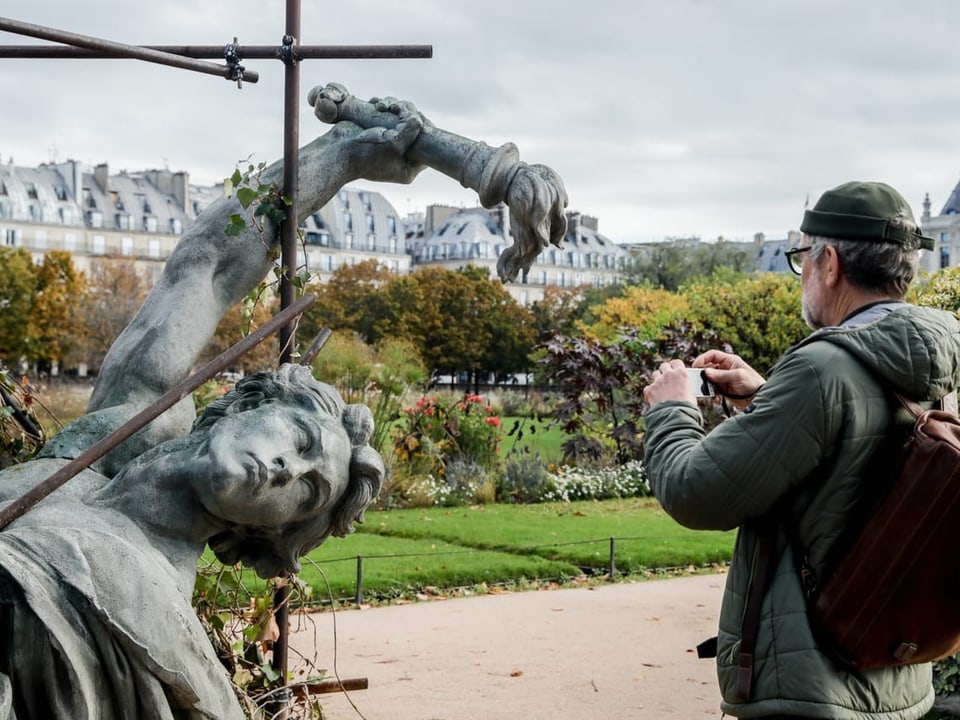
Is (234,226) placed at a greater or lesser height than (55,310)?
lesser

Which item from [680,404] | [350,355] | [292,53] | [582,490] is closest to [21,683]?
[680,404]

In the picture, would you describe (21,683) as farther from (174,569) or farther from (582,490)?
(582,490)

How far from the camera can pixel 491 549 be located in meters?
9.95

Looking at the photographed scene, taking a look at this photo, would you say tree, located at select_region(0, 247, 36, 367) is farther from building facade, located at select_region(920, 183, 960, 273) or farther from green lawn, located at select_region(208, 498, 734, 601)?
building facade, located at select_region(920, 183, 960, 273)

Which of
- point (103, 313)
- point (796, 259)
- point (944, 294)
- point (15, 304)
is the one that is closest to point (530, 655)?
point (944, 294)

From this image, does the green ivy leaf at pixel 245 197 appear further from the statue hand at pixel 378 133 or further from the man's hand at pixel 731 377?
the man's hand at pixel 731 377

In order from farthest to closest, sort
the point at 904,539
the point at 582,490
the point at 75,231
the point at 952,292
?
the point at 75,231, the point at 582,490, the point at 952,292, the point at 904,539

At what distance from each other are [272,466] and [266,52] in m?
1.44

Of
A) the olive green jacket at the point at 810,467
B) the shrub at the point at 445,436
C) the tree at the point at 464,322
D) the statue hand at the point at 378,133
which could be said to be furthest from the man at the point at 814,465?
the tree at the point at 464,322

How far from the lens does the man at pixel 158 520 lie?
2.09 m

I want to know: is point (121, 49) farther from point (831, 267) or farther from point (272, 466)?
point (831, 267)

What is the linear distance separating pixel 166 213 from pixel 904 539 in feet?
235

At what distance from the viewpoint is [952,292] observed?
6633 mm

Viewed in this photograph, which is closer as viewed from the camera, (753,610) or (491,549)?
(753,610)
